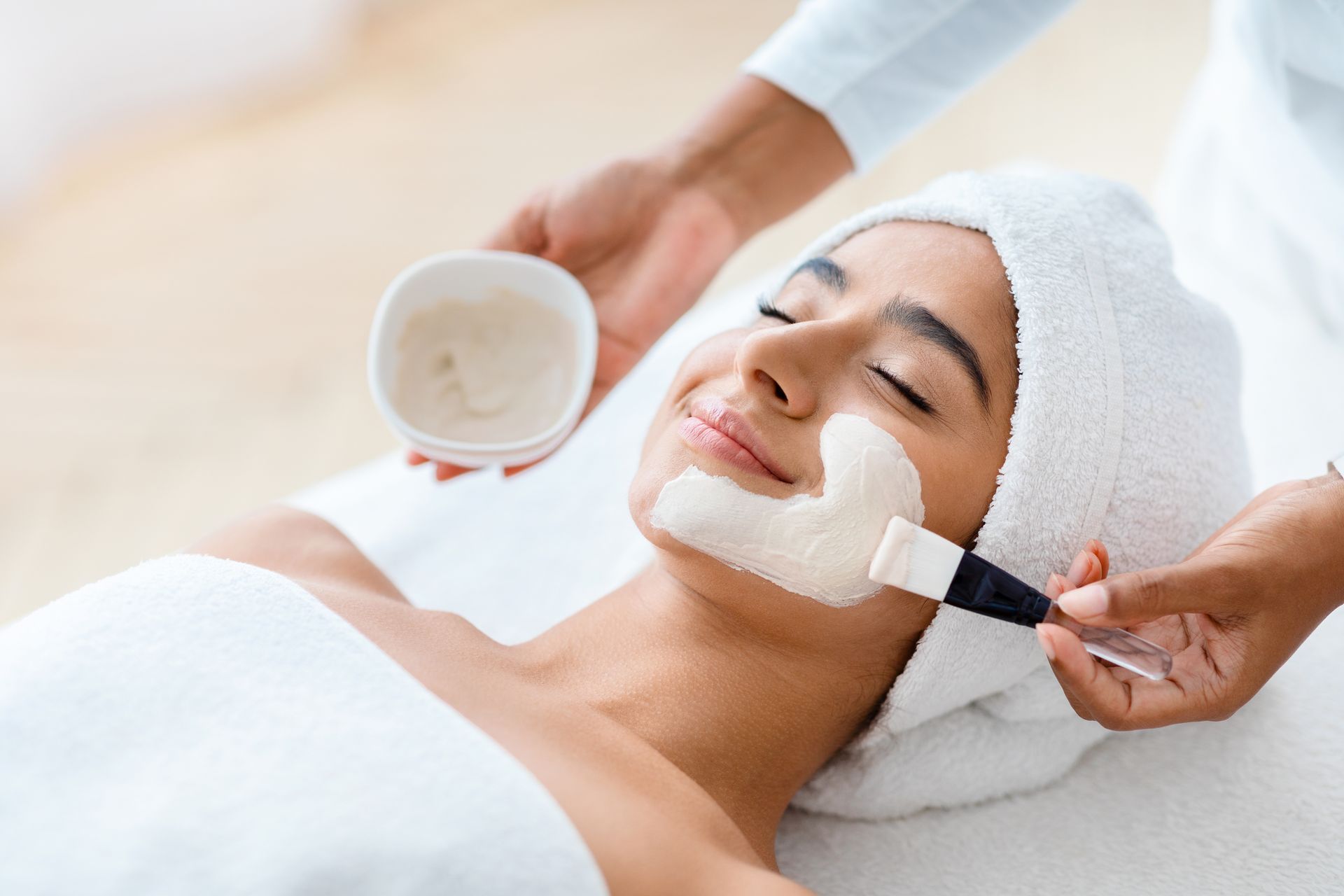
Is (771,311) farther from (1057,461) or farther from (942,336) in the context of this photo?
(1057,461)

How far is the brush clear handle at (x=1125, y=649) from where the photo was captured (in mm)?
1012

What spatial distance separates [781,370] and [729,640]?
310 millimetres

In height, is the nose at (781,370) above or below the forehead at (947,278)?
below

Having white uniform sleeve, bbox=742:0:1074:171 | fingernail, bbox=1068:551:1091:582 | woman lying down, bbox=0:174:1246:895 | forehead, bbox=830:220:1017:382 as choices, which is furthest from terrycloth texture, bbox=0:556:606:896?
white uniform sleeve, bbox=742:0:1074:171

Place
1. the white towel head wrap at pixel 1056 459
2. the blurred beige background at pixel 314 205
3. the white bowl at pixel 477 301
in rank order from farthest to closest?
the blurred beige background at pixel 314 205 < the white bowl at pixel 477 301 < the white towel head wrap at pixel 1056 459

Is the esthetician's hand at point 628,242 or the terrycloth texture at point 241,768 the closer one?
the terrycloth texture at point 241,768

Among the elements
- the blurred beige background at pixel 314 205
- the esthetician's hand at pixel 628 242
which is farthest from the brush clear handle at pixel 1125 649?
the blurred beige background at pixel 314 205

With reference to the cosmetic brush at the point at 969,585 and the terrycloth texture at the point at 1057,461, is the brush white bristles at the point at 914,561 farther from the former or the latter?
the terrycloth texture at the point at 1057,461

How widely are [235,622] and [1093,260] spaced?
3.26ft

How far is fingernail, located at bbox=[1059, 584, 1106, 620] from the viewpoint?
96 centimetres

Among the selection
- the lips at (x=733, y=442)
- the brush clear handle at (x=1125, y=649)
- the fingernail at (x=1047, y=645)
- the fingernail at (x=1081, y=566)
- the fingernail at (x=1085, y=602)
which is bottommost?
the brush clear handle at (x=1125, y=649)

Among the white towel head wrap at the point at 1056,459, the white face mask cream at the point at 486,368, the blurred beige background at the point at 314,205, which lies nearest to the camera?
the white towel head wrap at the point at 1056,459

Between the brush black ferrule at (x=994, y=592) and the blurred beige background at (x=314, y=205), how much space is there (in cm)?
160

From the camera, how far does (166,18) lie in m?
2.76
